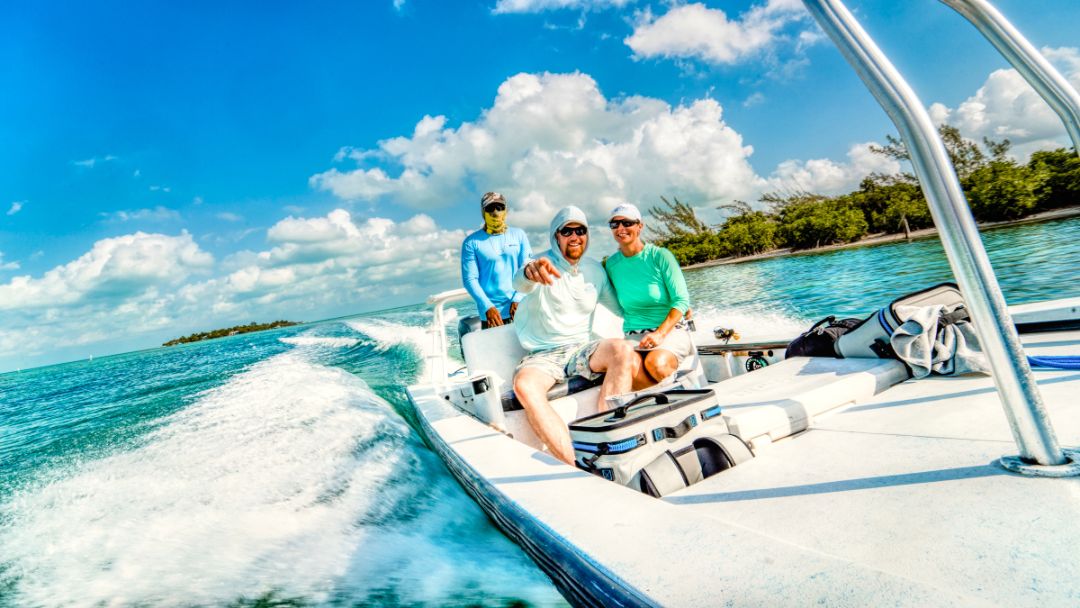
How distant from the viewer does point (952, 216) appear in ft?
3.08

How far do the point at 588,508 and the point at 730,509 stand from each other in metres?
0.39

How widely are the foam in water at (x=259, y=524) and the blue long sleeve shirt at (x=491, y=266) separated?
1.29 metres

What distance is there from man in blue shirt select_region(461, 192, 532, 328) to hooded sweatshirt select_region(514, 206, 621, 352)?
1060mm

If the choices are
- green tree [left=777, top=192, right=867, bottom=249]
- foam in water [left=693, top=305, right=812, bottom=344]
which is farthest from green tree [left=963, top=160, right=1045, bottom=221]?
foam in water [left=693, top=305, right=812, bottom=344]

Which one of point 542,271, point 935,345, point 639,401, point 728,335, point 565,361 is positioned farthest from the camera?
point 728,335

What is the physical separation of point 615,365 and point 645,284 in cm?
78

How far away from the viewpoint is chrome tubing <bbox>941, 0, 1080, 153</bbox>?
119 cm

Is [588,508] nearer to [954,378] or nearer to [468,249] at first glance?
[954,378]

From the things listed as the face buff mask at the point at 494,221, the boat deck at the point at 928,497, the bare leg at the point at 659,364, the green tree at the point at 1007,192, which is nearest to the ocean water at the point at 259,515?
the boat deck at the point at 928,497

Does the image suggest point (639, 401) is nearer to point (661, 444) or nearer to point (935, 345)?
point (661, 444)

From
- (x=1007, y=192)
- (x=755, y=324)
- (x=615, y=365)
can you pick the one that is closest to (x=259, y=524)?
(x=615, y=365)

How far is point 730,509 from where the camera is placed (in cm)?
138

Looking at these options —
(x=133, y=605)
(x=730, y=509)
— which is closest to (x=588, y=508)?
(x=730, y=509)

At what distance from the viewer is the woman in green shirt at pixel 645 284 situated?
3.05 metres
